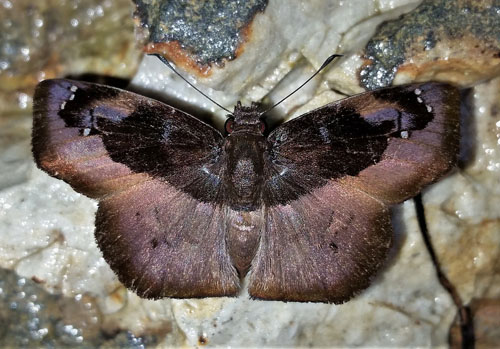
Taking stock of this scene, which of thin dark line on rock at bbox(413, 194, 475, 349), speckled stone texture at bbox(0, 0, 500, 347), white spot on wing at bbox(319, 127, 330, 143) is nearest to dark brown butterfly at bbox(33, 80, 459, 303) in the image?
white spot on wing at bbox(319, 127, 330, 143)

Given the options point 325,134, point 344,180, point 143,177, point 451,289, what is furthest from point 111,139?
point 451,289

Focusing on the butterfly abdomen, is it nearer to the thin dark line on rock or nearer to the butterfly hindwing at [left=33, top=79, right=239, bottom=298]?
the butterfly hindwing at [left=33, top=79, right=239, bottom=298]

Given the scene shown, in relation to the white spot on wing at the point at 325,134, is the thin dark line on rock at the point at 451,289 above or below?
below

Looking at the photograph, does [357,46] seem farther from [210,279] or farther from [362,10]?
[210,279]

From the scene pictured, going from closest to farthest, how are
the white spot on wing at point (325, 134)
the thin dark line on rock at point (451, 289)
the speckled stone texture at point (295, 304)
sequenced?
the white spot on wing at point (325, 134) → the speckled stone texture at point (295, 304) → the thin dark line on rock at point (451, 289)

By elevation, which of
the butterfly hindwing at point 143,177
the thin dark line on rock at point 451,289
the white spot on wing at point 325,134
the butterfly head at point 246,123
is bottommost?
the thin dark line on rock at point 451,289

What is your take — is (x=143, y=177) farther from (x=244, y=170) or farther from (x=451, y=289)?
(x=451, y=289)

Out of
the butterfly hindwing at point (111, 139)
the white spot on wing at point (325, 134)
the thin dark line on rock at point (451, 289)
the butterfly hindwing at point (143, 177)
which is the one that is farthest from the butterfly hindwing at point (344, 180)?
the thin dark line on rock at point (451, 289)

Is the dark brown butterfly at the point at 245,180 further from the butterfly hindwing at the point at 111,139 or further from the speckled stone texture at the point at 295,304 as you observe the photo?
the speckled stone texture at the point at 295,304
